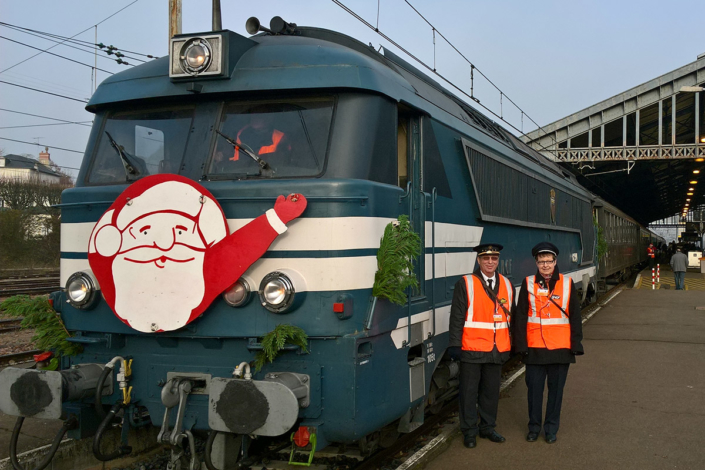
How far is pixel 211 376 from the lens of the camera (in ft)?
14.6

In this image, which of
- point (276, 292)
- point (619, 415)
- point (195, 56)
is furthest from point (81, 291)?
point (619, 415)

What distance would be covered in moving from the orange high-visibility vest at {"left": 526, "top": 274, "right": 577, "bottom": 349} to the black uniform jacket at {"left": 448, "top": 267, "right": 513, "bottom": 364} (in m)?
0.42

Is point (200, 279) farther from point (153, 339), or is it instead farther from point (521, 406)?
point (521, 406)

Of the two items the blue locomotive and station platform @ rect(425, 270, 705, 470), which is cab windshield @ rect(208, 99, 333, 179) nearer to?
the blue locomotive

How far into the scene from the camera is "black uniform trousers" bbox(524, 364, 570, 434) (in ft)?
18.8

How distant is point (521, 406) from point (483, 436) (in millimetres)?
1301

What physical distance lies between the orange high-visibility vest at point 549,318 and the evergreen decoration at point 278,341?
7.95ft

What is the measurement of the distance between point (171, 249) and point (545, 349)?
3.34 metres

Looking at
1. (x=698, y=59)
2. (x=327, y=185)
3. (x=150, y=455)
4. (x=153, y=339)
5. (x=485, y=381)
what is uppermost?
(x=698, y=59)

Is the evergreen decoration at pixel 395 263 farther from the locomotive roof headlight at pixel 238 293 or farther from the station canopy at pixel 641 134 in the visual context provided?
the station canopy at pixel 641 134

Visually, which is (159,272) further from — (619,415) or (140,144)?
(619,415)

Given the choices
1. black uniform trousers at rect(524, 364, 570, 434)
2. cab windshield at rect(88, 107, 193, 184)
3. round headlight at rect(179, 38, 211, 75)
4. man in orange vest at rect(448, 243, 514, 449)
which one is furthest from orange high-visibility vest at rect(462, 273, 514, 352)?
round headlight at rect(179, 38, 211, 75)

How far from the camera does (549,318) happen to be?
5.67 m

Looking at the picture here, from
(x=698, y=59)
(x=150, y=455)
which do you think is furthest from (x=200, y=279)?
(x=698, y=59)
